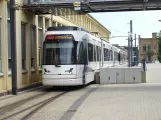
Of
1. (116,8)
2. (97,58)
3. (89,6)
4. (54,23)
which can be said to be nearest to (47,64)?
(89,6)

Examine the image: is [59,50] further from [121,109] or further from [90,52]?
[121,109]

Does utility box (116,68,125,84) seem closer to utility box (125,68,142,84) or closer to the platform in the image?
utility box (125,68,142,84)

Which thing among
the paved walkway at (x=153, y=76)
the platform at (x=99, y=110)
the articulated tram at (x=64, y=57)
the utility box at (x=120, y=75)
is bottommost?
the platform at (x=99, y=110)

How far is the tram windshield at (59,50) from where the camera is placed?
22.3 meters

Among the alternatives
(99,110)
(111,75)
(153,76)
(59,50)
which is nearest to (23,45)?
(59,50)

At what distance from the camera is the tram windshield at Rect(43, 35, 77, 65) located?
2231cm

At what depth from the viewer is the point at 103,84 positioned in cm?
2731

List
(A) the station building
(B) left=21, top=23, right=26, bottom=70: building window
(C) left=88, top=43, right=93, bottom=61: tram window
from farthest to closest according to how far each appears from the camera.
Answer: (C) left=88, top=43, right=93, bottom=61: tram window → (B) left=21, top=23, right=26, bottom=70: building window → (A) the station building

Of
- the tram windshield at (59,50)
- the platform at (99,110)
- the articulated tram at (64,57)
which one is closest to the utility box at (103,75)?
the articulated tram at (64,57)

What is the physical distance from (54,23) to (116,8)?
9589mm

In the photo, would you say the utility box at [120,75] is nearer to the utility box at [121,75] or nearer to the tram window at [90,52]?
the utility box at [121,75]

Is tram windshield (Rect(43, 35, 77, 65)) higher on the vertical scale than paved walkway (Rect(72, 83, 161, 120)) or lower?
higher

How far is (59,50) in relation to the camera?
73.8 feet

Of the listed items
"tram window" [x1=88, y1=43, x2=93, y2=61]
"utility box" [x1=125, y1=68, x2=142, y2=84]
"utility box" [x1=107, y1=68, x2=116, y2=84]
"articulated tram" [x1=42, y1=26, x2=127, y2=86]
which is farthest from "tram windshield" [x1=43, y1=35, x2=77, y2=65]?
"utility box" [x1=125, y1=68, x2=142, y2=84]
